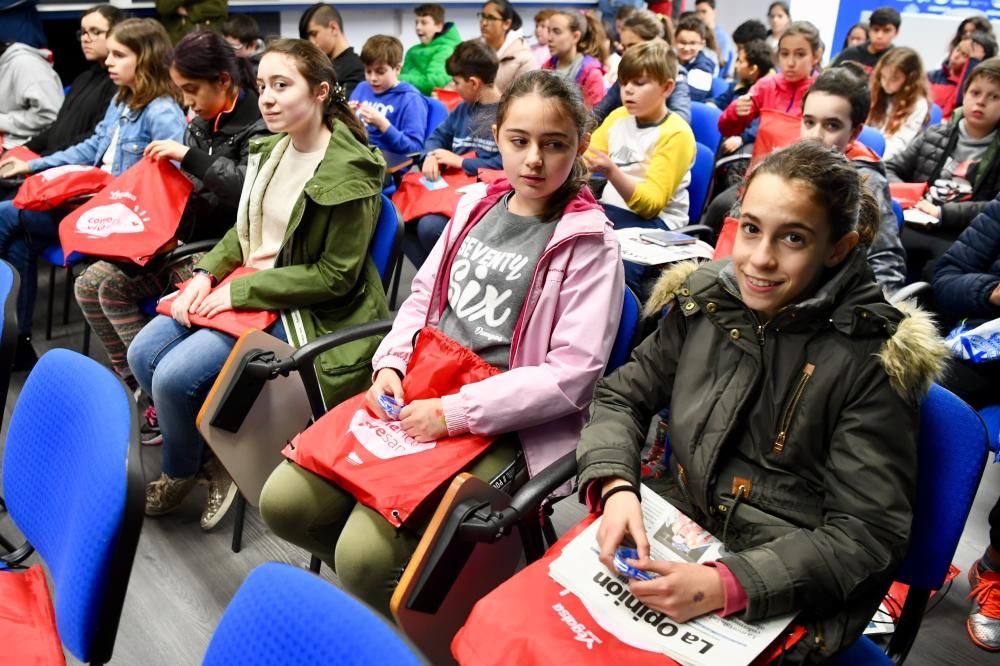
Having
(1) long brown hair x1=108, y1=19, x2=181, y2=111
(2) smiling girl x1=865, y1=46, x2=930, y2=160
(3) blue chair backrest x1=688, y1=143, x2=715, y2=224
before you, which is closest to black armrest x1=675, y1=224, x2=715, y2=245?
(3) blue chair backrest x1=688, y1=143, x2=715, y2=224

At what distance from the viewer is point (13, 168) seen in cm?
326

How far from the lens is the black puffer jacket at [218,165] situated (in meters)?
2.36

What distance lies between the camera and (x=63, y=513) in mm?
1154

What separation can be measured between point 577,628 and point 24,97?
3.79 m

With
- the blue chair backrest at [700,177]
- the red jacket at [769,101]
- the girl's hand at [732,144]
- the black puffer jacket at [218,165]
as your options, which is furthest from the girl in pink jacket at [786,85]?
the black puffer jacket at [218,165]

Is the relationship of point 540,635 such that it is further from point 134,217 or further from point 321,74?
point 134,217

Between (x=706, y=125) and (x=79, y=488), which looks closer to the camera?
(x=79, y=488)

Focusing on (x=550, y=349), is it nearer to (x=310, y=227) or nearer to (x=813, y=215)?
(x=813, y=215)

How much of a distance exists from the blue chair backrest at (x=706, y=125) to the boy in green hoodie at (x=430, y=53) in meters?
2.51

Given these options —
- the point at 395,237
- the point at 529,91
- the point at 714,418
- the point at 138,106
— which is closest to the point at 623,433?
the point at 714,418

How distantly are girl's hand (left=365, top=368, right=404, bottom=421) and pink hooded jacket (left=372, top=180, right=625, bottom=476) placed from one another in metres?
0.15

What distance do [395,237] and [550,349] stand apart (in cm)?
71

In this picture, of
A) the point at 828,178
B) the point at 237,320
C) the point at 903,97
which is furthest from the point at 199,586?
the point at 903,97

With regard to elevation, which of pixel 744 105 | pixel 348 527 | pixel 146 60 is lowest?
pixel 348 527
